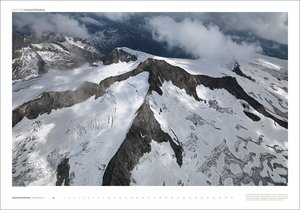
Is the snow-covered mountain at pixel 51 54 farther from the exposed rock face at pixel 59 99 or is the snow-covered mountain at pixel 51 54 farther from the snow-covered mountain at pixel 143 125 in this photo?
the exposed rock face at pixel 59 99

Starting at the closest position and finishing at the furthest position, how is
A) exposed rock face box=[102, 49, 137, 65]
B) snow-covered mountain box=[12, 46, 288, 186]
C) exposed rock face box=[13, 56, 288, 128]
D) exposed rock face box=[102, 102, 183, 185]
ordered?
1. snow-covered mountain box=[12, 46, 288, 186]
2. exposed rock face box=[102, 102, 183, 185]
3. exposed rock face box=[13, 56, 288, 128]
4. exposed rock face box=[102, 49, 137, 65]

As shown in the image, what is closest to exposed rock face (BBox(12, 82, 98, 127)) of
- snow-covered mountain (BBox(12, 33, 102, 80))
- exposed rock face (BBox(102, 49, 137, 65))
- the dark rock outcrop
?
snow-covered mountain (BBox(12, 33, 102, 80))

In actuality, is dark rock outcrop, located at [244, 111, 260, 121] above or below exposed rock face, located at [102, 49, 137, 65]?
below

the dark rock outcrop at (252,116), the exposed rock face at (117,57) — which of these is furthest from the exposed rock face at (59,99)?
the dark rock outcrop at (252,116)

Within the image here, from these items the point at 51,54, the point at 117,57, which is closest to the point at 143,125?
the point at 117,57

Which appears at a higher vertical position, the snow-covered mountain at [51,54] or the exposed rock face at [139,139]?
the snow-covered mountain at [51,54]

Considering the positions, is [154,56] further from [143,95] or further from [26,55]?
[26,55]

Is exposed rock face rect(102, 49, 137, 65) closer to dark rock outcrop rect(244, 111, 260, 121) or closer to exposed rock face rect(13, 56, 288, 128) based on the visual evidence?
exposed rock face rect(13, 56, 288, 128)
